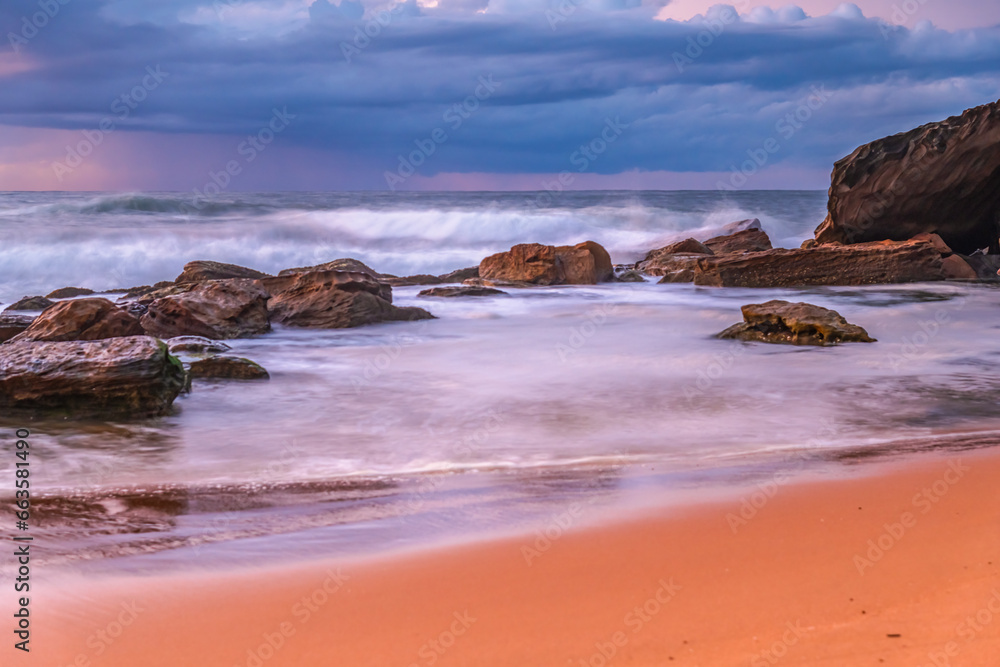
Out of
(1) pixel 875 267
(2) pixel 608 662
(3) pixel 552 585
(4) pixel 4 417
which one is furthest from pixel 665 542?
(1) pixel 875 267

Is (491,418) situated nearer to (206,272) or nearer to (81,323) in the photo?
(81,323)

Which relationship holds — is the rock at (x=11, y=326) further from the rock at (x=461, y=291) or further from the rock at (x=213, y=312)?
the rock at (x=461, y=291)

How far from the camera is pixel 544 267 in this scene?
500 inches

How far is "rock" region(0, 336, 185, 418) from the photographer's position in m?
4.55

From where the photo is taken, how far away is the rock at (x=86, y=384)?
455cm

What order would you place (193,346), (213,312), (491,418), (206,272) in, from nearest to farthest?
(491,418)
(193,346)
(213,312)
(206,272)

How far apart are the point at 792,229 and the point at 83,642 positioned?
32.8 m

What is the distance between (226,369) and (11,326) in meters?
2.78

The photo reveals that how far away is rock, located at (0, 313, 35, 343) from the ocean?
6.22 feet

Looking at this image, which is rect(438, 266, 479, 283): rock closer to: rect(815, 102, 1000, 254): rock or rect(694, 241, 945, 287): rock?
rect(694, 241, 945, 287): rock
